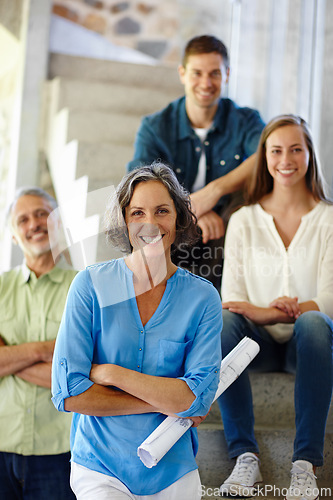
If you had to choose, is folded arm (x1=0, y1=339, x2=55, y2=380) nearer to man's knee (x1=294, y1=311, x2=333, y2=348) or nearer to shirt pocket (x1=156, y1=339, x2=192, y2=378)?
shirt pocket (x1=156, y1=339, x2=192, y2=378)

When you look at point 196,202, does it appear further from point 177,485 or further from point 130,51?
point 130,51

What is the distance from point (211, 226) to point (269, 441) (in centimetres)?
52

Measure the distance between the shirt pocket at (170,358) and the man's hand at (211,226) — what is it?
0.60m

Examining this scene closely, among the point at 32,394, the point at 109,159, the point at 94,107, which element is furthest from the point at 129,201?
the point at 94,107

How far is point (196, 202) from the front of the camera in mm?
1455

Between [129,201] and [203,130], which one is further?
[203,130]

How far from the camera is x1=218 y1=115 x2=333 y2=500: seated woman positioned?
105cm

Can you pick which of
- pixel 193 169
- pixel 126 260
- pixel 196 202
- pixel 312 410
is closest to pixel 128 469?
pixel 126 260

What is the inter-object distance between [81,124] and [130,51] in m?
0.49

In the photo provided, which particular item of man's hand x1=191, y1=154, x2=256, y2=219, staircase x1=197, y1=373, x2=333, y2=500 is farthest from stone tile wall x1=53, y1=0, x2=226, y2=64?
staircase x1=197, y1=373, x2=333, y2=500

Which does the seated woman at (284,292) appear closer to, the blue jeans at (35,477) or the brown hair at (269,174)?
the brown hair at (269,174)

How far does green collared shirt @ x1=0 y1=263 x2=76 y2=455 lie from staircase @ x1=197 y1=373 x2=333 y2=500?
0.28 m

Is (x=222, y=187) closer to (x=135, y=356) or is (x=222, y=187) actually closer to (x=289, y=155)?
(x=289, y=155)

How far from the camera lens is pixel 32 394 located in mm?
1121
